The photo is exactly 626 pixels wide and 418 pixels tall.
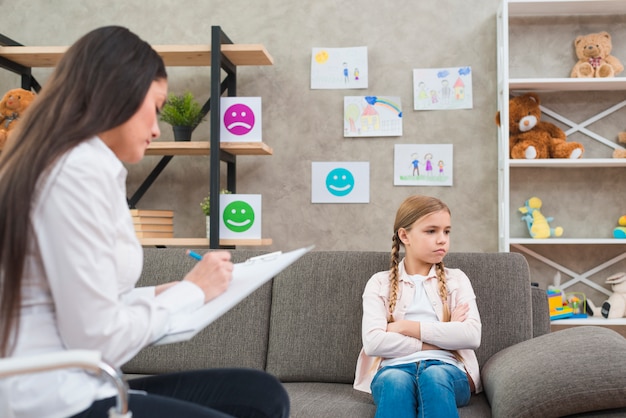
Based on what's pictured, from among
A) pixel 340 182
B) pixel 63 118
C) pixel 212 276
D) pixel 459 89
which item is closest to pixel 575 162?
pixel 459 89

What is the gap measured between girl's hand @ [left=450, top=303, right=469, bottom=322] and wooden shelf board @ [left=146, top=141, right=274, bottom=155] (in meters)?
1.63

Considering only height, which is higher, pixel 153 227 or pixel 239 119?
pixel 239 119

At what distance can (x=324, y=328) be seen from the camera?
222cm

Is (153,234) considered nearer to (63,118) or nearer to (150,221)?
(150,221)

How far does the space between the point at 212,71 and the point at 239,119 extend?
0.86 ft

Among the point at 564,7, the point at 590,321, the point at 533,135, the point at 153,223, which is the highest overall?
the point at 564,7

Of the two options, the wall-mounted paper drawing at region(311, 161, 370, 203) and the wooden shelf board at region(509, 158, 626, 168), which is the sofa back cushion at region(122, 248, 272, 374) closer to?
the wall-mounted paper drawing at region(311, 161, 370, 203)

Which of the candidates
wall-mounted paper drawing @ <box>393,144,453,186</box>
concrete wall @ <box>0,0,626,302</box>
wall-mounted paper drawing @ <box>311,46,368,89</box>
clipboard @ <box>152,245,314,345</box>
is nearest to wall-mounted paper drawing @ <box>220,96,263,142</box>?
concrete wall @ <box>0,0,626,302</box>

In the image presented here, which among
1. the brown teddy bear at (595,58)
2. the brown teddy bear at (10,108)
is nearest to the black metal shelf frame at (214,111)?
the brown teddy bear at (10,108)

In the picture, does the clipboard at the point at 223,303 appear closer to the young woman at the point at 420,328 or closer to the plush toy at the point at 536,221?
the young woman at the point at 420,328

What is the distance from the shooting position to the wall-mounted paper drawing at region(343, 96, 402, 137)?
3703 mm

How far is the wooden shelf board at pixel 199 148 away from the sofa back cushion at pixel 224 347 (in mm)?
1252

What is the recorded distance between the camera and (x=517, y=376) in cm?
179

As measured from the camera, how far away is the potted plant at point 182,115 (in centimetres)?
354
